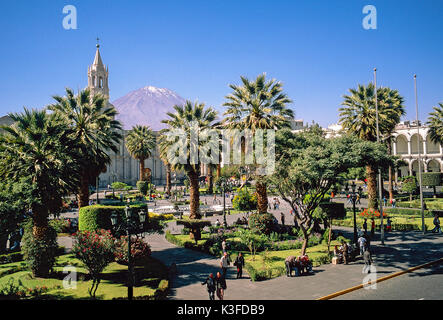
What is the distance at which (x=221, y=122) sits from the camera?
25.3 m

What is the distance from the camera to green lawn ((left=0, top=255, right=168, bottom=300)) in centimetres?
1404

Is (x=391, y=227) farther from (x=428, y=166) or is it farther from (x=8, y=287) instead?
(x=428, y=166)

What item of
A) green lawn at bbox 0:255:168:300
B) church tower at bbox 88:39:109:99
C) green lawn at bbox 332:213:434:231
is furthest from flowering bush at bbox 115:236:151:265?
church tower at bbox 88:39:109:99

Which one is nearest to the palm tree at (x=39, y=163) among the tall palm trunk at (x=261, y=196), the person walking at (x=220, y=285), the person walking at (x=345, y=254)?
the person walking at (x=220, y=285)

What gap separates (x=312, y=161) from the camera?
56.9 feet

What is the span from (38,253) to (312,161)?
14929mm

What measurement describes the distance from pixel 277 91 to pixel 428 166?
66.2 meters

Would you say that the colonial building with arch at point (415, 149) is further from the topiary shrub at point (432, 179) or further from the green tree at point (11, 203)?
the green tree at point (11, 203)

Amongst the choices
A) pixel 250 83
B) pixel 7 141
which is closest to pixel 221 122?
pixel 250 83

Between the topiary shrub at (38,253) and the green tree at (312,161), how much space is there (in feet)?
41.2

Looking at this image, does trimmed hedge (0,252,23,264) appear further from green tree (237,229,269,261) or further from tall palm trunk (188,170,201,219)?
green tree (237,229,269,261)

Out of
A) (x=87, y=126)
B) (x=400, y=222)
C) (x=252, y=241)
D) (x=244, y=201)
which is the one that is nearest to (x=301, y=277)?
(x=252, y=241)

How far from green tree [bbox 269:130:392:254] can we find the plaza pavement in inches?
116

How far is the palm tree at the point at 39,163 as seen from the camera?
1564 cm
